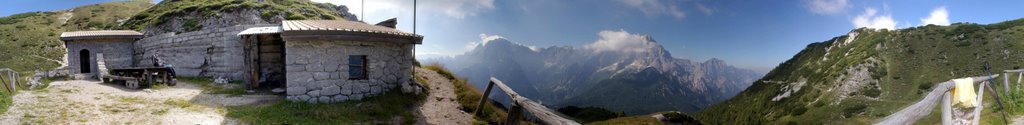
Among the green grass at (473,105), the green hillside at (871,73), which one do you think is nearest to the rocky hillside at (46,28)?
the green grass at (473,105)

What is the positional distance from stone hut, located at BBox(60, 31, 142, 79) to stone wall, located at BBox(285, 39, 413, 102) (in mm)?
13232

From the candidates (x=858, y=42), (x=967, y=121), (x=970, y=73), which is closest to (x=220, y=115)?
(x=967, y=121)

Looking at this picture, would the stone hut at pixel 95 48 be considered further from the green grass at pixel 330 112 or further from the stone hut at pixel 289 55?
the green grass at pixel 330 112

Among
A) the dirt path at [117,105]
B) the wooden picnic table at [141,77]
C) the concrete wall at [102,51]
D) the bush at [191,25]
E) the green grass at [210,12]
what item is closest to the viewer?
the dirt path at [117,105]

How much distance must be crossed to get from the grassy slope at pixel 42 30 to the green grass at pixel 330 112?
18.5 m

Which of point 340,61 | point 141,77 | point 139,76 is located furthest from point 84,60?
point 340,61

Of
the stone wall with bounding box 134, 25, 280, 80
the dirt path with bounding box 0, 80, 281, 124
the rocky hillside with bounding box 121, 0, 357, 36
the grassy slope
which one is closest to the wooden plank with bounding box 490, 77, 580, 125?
the dirt path with bounding box 0, 80, 281, 124

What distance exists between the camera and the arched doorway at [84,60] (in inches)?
767

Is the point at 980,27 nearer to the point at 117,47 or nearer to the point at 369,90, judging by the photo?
the point at 369,90

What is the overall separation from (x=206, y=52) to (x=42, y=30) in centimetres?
2600

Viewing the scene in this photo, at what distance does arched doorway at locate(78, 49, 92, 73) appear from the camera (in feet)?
63.9

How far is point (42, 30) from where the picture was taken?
33188 mm

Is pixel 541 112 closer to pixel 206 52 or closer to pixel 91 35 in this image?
pixel 206 52

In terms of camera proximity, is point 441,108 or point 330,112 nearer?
point 330,112
